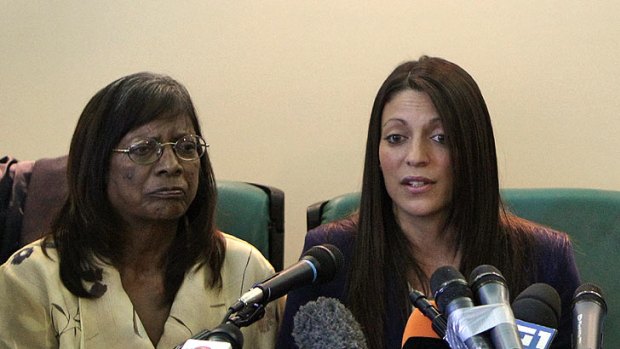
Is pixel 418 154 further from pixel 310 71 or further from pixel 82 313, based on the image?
pixel 310 71

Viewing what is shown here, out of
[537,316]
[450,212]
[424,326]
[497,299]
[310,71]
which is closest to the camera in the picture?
[497,299]

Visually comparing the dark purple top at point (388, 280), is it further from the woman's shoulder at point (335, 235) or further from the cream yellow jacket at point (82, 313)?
the cream yellow jacket at point (82, 313)

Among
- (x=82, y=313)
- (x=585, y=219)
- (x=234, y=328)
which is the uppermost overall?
(x=234, y=328)

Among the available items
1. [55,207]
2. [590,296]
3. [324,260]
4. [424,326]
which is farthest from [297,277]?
[55,207]

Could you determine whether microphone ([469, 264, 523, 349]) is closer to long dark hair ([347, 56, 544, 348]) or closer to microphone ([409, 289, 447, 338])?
microphone ([409, 289, 447, 338])

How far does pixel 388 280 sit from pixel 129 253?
0.54 m

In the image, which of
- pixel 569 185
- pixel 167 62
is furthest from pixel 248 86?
pixel 569 185

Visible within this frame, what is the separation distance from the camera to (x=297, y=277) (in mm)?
1338

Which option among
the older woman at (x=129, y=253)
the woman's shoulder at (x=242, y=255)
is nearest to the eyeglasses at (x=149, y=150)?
the older woman at (x=129, y=253)

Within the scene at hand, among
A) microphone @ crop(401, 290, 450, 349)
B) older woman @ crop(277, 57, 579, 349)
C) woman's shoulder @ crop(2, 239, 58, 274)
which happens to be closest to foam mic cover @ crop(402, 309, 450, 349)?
microphone @ crop(401, 290, 450, 349)

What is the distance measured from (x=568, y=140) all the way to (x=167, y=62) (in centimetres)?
114

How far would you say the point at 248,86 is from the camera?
8.62 ft

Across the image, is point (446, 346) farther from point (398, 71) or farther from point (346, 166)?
point (346, 166)

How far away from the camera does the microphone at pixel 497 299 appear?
0.99m
